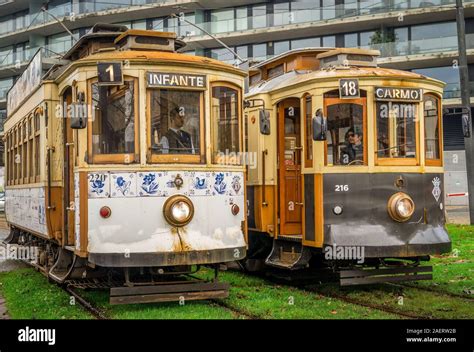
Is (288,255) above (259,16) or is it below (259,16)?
below

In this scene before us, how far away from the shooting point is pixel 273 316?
9469 mm

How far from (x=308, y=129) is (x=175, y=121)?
108 inches

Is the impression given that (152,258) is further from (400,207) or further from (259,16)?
(259,16)

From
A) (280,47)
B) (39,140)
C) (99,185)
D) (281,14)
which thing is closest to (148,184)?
(99,185)

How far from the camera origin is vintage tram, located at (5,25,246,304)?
944 centimetres

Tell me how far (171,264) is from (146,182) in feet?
3.71

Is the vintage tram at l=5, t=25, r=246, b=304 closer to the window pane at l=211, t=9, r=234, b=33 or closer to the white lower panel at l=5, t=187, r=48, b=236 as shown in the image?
the white lower panel at l=5, t=187, r=48, b=236

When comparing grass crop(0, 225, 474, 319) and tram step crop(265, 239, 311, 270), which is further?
tram step crop(265, 239, 311, 270)

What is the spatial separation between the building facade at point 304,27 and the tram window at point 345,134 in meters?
24.2

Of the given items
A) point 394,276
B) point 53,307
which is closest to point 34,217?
point 53,307

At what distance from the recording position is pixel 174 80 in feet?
31.9

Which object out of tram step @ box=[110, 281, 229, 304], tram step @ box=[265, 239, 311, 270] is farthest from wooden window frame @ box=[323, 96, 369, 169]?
tram step @ box=[110, 281, 229, 304]

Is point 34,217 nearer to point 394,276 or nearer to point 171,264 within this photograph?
point 171,264

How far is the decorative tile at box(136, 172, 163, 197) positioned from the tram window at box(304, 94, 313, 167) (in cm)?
298
